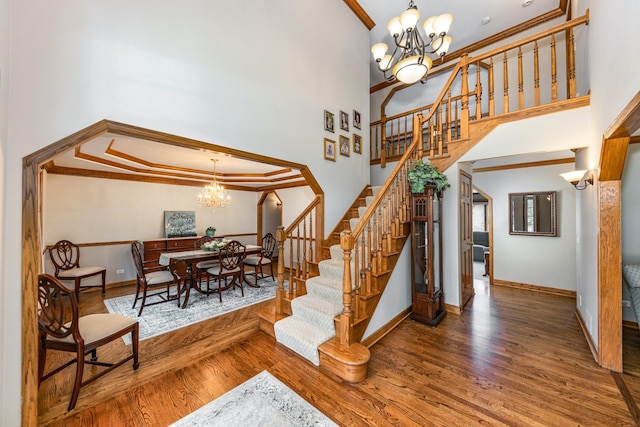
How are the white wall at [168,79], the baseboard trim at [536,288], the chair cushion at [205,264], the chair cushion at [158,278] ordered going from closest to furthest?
1. the white wall at [168,79]
2. the chair cushion at [158,278]
3. the baseboard trim at [536,288]
4. the chair cushion at [205,264]

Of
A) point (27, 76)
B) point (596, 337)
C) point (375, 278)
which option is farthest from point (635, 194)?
point (27, 76)

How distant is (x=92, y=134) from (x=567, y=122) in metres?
4.80

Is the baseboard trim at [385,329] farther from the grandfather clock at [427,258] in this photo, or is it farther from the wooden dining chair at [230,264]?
the wooden dining chair at [230,264]

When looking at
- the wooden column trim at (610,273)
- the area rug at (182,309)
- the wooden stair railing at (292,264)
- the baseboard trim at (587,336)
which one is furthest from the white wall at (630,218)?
the area rug at (182,309)

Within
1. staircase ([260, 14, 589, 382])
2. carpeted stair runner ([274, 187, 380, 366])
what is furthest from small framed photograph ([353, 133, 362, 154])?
carpeted stair runner ([274, 187, 380, 366])

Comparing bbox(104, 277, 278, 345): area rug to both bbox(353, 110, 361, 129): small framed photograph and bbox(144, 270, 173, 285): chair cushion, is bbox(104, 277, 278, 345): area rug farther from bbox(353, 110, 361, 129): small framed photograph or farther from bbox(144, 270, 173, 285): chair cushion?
bbox(353, 110, 361, 129): small framed photograph

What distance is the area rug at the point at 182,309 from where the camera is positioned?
3189mm

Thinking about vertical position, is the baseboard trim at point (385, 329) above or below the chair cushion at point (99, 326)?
below

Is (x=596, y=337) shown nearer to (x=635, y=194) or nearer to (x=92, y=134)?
(x=635, y=194)

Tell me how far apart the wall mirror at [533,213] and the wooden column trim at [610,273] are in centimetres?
278

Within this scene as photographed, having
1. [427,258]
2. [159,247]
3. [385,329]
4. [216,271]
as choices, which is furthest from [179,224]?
[427,258]

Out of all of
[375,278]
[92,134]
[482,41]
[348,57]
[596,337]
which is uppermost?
[482,41]

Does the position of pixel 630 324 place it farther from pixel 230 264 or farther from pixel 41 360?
pixel 41 360

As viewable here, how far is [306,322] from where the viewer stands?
2875 millimetres
